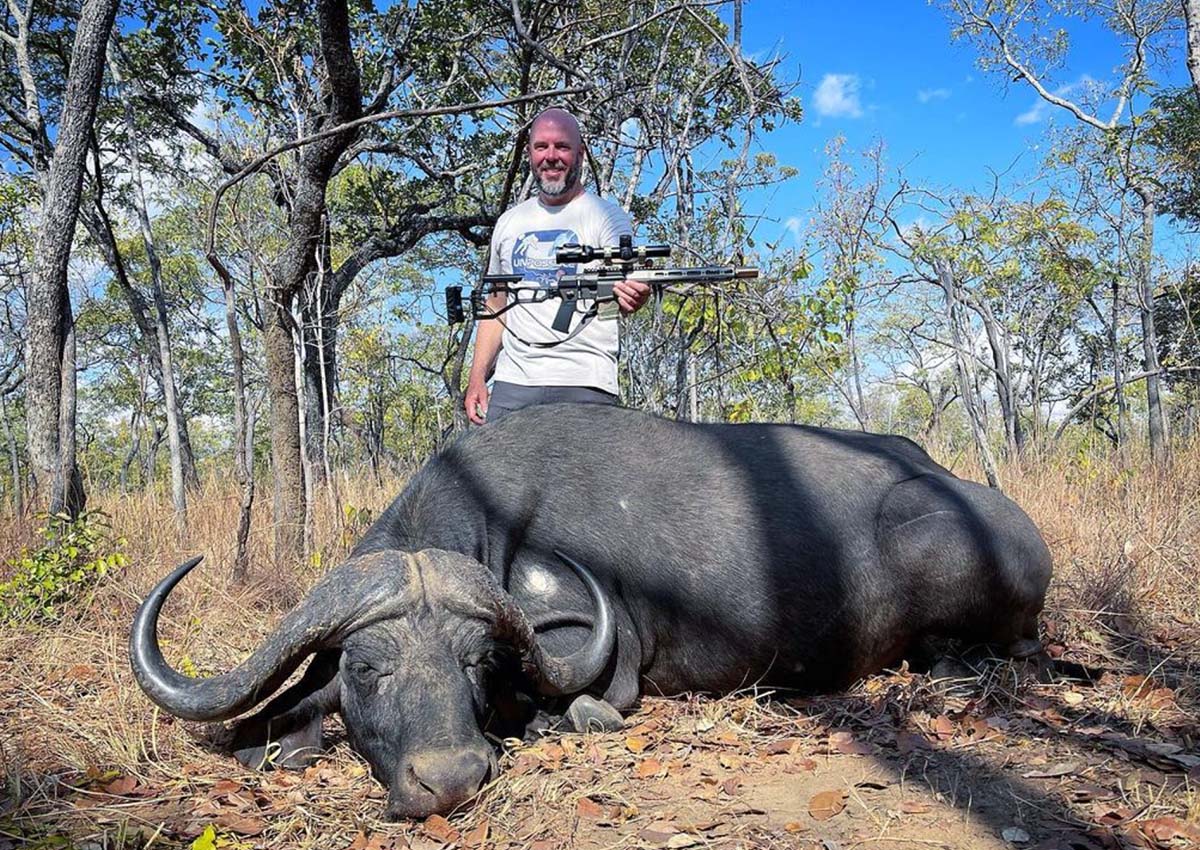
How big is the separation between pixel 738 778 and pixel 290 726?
177cm

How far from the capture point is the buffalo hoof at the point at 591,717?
359cm

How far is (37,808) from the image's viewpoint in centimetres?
285

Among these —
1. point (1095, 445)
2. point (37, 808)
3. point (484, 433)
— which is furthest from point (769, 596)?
point (1095, 445)

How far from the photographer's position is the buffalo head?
286 centimetres

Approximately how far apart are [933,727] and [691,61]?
33.6ft

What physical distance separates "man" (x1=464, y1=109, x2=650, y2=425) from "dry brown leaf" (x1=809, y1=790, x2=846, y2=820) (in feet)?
8.30

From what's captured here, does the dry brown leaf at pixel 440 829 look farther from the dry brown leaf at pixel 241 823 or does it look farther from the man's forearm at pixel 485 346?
the man's forearm at pixel 485 346

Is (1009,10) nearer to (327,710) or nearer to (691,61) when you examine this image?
(691,61)

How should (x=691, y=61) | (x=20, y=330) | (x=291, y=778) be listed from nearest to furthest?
(x=291, y=778)
(x=691, y=61)
(x=20, y=330)

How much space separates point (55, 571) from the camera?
5074 mm

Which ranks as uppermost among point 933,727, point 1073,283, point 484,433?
point 1073,283

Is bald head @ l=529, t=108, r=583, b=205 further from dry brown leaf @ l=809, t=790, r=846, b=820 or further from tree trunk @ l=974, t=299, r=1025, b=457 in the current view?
tree trunk @ l=974, t=299, r=1025, b=457

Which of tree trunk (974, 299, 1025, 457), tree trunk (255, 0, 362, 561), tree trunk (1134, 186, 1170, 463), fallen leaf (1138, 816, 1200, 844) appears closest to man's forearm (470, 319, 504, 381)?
tree trunk (255, 0, 362, 561)

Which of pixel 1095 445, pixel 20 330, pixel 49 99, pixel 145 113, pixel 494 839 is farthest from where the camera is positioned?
pixel 20 330
